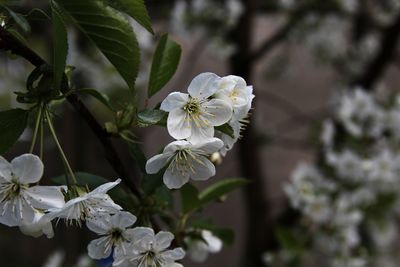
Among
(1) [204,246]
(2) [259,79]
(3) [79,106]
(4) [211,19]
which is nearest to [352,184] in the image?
(4) [211,19]

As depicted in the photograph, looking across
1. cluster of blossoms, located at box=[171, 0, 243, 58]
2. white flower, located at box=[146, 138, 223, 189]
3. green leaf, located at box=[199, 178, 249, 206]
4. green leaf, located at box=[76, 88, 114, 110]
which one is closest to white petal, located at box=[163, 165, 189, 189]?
white flower, located at box=[146, 138, 223, 189]

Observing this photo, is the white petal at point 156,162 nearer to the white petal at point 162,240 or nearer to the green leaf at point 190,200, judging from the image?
the white petal at point 162,240

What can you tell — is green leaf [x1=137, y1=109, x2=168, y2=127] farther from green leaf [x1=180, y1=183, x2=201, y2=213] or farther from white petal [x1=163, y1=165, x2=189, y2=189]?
green leaf [x1=180, y1=183, x2=201, y2=213]

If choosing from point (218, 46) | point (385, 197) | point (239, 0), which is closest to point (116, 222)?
point (385, 197)

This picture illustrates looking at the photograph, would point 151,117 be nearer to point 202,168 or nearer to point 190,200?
point 202,168

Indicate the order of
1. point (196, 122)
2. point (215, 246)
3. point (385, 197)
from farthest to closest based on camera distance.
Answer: point (385, 197)
point (215, 246)
point (196, 122)

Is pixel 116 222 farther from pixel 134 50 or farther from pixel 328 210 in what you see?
pixel 328 210
